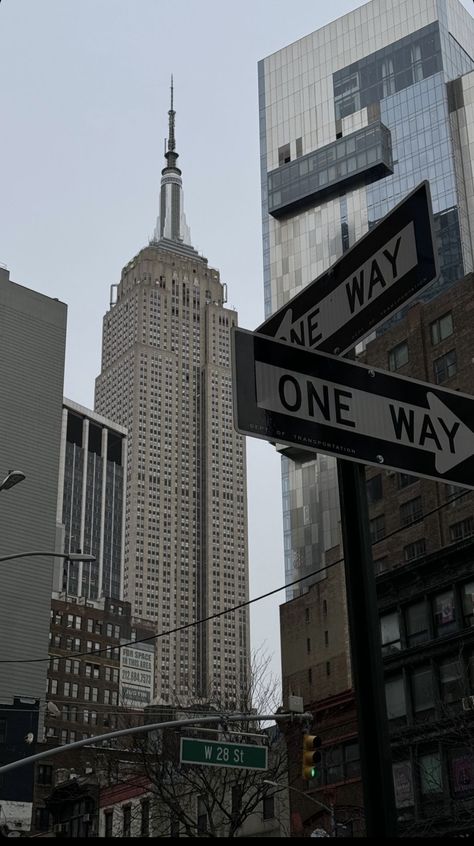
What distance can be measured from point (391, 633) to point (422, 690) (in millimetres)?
4077

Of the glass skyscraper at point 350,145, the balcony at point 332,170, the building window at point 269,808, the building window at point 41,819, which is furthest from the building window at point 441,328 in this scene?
the balcony at point 332,170

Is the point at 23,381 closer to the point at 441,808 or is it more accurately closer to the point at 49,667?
the point at 49,667

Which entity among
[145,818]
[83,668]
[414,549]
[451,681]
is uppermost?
[83,668]

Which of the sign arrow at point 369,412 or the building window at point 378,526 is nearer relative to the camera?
the sign arrow at point 369,412

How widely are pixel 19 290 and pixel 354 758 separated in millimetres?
125101

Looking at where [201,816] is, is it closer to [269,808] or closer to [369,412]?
[269,808]

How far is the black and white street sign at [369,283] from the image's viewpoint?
17.0ft

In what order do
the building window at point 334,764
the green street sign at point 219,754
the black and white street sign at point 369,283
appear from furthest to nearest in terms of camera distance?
the building window at point 334,764 → the green street sign at point 219,754 → the black and white street sign at point 369,283

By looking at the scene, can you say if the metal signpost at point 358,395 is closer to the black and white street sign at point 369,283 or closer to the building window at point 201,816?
the black and white street sign at point 369,283

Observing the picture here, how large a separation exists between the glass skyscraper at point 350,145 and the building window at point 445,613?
296ft

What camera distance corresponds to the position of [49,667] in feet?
544

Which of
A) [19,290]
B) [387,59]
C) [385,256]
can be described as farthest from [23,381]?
[385,256]

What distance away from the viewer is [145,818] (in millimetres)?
58750

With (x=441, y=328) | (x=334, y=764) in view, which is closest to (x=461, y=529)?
(x=441, y=328)
